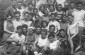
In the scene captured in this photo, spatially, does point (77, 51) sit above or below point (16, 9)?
below

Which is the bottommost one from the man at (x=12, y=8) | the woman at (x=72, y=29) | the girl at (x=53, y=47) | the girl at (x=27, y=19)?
the girl at (x=53, y=47)

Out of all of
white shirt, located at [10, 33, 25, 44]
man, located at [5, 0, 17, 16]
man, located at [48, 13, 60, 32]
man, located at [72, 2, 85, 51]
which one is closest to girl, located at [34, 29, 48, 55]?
white shirt, located at [10, 33, 25, 44]

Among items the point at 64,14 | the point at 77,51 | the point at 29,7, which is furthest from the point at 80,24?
the point at 29,7

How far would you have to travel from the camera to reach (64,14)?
802 cm

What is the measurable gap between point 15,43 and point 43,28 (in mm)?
1037

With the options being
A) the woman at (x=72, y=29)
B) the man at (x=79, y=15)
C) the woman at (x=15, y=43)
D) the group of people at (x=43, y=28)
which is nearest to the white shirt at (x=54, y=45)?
the group of people at (x=43, y=28)

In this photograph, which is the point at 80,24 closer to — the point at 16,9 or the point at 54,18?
the point at 54,18

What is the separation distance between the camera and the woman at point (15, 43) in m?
6.91

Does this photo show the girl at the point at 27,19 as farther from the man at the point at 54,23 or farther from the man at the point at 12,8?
the man at the point at 54,23

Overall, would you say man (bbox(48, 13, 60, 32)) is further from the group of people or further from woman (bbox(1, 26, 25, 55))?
woman (bbox(1, 26, 25, 55))

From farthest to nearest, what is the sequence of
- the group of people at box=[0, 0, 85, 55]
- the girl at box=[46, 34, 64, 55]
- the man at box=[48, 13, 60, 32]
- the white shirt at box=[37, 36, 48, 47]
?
the man at box=[48, 13, 60, 32], the white shirt at box=[37, 36, 48, 47], the group of people at box=[0, 0, 85, 55], the girl at box=[46, 34, 64, 55]

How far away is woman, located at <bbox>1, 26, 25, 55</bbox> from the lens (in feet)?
22.7

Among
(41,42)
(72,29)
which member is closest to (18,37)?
(41,42)

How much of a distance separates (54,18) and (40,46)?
114cm
